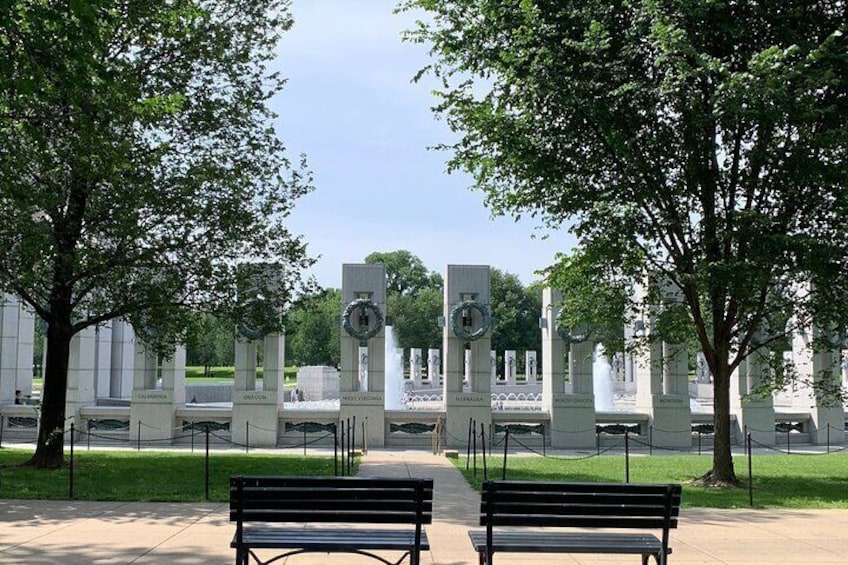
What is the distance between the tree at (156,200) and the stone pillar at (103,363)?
19.3m

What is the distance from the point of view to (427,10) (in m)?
17.1

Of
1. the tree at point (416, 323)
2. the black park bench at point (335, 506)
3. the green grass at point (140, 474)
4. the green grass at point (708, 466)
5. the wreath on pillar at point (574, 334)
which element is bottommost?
the green grass at point (708, 466)

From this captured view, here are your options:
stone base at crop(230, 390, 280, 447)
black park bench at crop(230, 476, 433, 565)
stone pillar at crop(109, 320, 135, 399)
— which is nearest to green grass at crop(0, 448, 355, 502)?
stone base at crop(230, 390, 280, 447)

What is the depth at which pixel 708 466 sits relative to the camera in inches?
820

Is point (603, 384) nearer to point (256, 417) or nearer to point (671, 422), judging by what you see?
point (671, 422)

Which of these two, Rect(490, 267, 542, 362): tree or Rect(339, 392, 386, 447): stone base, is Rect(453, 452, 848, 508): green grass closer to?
Rect(339, 392, 386, 447): stone base

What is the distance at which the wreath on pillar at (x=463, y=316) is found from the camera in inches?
1070

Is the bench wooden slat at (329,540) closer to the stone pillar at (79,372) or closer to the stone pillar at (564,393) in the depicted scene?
the stone pillar at (564,393)

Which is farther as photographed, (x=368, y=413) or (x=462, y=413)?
(x=462, y=413)

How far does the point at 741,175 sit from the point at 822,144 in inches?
91.5

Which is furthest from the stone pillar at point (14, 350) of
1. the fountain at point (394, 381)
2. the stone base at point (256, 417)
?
the fountain at point (394, 381)

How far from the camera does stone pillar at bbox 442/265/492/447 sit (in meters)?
27.1

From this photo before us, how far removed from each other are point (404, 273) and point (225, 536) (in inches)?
3254

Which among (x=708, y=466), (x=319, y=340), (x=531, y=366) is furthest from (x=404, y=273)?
(x=708, y=466)
